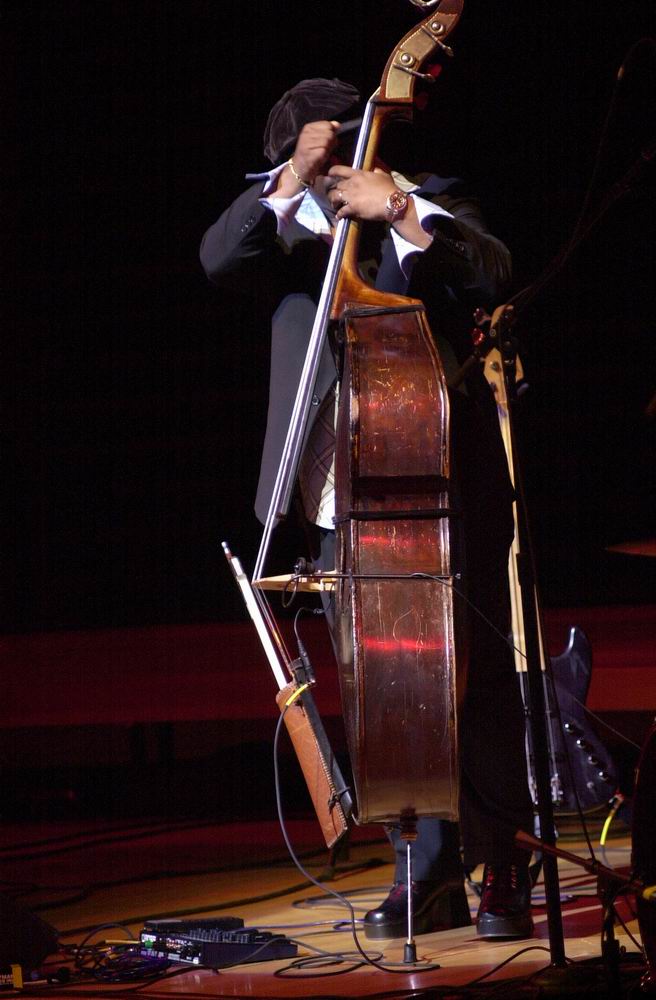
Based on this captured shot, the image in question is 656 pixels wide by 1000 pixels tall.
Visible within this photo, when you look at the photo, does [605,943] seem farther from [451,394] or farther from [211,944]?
[451,394]

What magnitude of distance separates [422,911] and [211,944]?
409mm

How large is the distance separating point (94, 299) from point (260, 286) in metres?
3.06

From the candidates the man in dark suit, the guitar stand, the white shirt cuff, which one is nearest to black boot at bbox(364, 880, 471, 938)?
the man in dark suit

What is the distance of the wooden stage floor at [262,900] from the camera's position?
1968 mm

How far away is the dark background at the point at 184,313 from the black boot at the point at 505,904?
2.83 meters

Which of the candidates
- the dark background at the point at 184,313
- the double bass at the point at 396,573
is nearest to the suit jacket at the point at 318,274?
the double bass at the point at 396,573

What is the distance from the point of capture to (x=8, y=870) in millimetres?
3164

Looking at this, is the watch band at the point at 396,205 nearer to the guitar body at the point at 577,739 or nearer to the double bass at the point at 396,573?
the double bass at the point at 396,573

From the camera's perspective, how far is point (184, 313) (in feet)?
17.6

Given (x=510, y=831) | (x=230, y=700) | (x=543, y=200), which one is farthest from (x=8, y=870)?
(x=543, y=200)

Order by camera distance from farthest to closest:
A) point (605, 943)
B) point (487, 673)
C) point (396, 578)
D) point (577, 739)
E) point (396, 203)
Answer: point (577, 739) → point (487, 673) → point (396, 203) → point (396, 578) → point (605, 943)

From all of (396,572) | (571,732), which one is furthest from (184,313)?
(396,572)

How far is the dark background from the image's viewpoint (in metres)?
5.01

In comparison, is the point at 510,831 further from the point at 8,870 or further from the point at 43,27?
the point at 43,27
